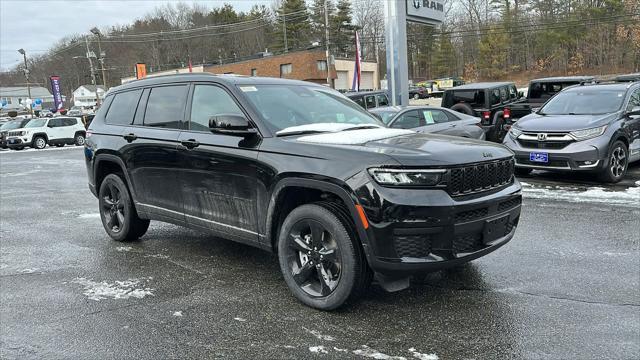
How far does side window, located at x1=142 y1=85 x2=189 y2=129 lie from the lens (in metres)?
4.86

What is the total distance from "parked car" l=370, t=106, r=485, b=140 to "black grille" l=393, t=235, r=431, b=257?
24.3 feet

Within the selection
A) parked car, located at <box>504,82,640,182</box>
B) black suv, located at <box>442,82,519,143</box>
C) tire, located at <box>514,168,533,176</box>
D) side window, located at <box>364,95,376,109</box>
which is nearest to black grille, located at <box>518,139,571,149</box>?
parked car, located at <box>504,82,640,182</box>

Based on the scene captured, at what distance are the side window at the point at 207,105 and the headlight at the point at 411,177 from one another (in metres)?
1.67

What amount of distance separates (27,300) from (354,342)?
293cm

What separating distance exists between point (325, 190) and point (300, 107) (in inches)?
48.5

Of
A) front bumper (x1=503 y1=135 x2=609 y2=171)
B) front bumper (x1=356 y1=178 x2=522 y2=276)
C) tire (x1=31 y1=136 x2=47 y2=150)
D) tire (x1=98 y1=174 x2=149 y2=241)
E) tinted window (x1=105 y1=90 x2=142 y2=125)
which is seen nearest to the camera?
front bumper (x1=356 y1=178 x2=522 y2=276)

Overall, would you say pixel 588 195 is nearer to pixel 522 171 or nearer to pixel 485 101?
pixel 522 171

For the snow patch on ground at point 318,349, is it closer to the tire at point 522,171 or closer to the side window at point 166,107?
the side window at point 166,107

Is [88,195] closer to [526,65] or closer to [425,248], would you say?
[425,248]

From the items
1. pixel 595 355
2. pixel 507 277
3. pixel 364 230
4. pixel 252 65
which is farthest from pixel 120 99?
pixel 252 65

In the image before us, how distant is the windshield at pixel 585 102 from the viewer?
9.23m

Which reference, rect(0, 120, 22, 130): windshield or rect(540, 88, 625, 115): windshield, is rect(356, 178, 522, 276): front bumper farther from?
rect(0, 120, 22, 130): windshield

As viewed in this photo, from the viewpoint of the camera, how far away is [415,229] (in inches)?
129

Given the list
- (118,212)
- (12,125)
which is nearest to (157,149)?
(118,212)
